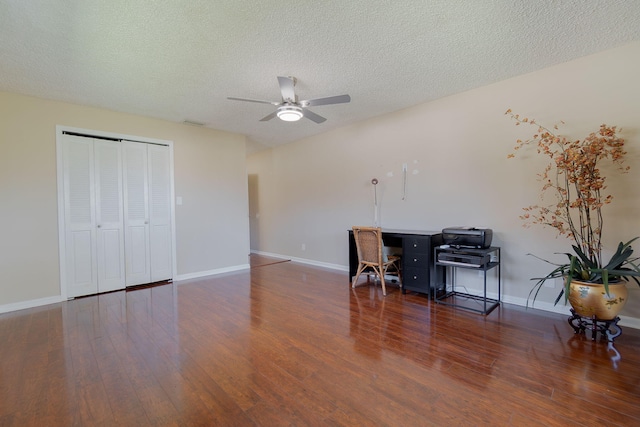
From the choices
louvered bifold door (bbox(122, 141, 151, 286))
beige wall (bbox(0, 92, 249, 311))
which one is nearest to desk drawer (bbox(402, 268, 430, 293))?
beige wall (bbox(0, 92, 249, 311))

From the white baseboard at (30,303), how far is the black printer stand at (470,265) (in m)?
4.77

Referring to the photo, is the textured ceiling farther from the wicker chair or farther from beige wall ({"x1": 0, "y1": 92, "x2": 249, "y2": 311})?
the wicker chair

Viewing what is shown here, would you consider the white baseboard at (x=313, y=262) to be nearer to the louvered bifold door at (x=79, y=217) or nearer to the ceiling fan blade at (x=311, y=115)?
the ceiling fan blade at (x=311, y=115)

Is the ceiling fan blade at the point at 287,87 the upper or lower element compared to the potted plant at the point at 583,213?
upper

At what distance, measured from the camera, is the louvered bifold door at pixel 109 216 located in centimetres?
387

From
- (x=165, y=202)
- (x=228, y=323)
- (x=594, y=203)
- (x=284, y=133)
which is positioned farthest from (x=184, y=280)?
(x=594, y=203)

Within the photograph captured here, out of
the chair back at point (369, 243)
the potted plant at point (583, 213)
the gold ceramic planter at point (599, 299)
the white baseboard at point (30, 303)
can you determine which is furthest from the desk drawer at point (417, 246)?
the white baseboard at point (30, 303)

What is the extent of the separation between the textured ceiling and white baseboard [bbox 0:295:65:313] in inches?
99.0

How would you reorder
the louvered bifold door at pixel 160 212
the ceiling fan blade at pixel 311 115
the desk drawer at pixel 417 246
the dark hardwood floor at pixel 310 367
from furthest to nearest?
the louvered bifold door at pixel 160 212, the desk drawer at pixel 417 246, the ceiling fan blade at pixel 311 115, the dark hardwood floor at pixel 310 367

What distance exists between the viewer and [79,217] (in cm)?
372

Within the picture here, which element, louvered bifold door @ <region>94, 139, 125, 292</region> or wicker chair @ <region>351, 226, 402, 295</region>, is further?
louvered bifold door @ <region>94, 139, 125, 292</region>

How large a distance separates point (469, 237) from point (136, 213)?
4.59 m

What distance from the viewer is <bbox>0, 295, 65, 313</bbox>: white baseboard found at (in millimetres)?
3216

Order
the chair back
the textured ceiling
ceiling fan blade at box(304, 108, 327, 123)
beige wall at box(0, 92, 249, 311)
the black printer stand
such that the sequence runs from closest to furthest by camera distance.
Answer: the textured ceiling
the black printer stand
ceiling fan blade at box(304, 108, 327, 123)
beige wall at box(0, 92, 249, 311)
the chair back
